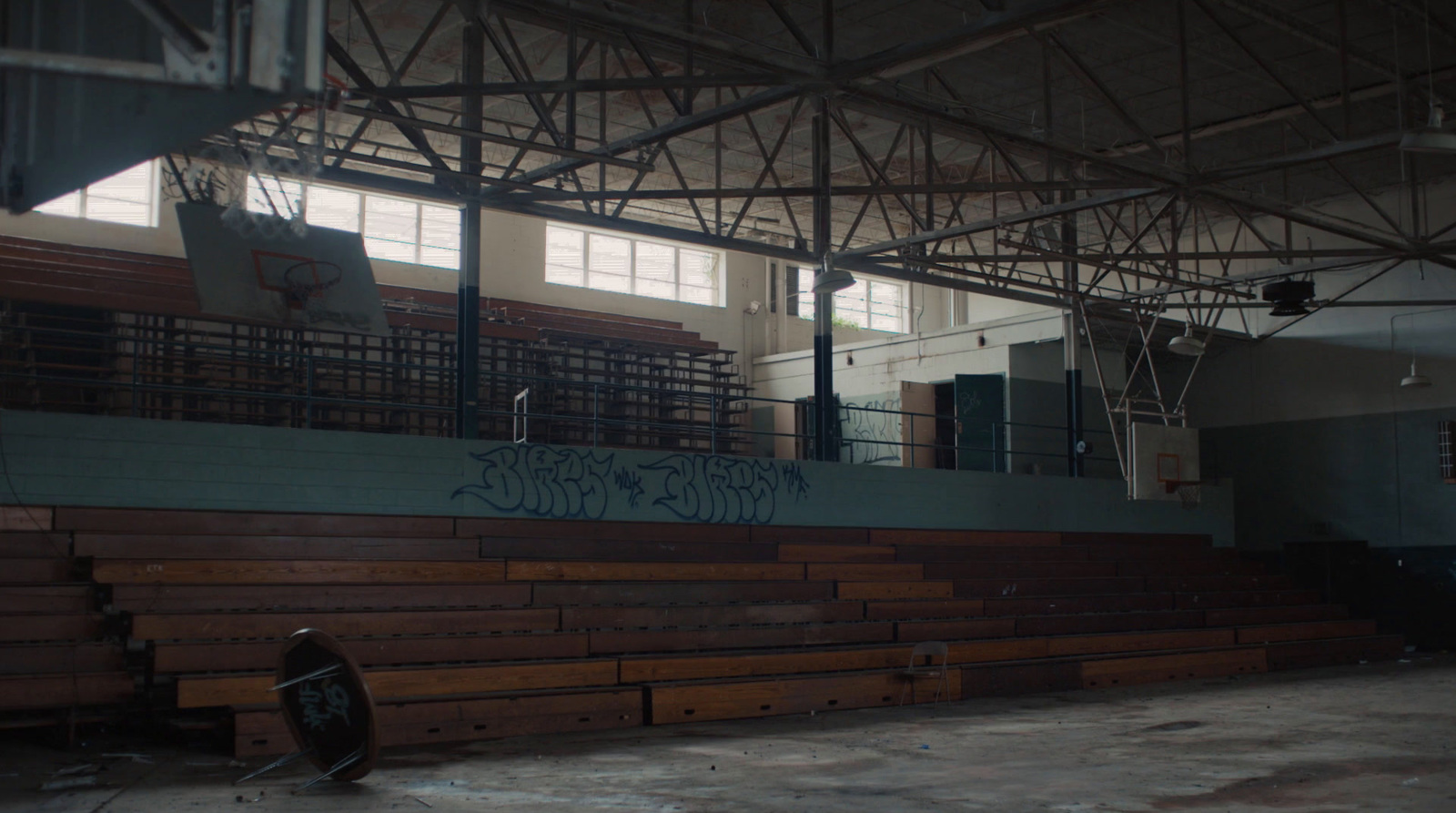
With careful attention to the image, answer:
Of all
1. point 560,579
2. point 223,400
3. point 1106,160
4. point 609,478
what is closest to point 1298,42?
point 1106,160

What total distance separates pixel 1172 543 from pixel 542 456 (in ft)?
37.0

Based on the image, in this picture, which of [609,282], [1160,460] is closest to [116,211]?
[609,282]

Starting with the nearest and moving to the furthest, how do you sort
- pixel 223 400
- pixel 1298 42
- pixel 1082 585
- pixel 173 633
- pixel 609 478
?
pixel 173 633 < pixel 609 478 < pixel 1298 42 < pixel 1082 585 < pixel 223 400

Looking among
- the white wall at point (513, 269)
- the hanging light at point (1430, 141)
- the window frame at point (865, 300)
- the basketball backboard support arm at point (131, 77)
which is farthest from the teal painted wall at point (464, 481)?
the window frame at point (865, 300)

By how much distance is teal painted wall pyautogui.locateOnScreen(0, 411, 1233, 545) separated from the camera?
10.3m

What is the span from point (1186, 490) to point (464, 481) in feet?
36.1

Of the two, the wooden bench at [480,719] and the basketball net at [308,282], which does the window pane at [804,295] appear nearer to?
the basketball net at [308,282]

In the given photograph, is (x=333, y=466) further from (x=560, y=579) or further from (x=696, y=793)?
(x=696, y=793)

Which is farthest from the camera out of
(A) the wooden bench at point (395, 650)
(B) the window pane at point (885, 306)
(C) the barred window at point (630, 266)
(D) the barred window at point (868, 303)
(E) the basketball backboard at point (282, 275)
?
(B) the window pane at point (885, 306)

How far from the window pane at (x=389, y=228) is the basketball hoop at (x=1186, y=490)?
43.3 ft

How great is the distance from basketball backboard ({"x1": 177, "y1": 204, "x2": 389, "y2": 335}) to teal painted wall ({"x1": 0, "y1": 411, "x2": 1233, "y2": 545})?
1.11 meters

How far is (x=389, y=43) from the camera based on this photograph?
15.0 metres

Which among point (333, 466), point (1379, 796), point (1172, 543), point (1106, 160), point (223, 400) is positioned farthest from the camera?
point (1172, 543)

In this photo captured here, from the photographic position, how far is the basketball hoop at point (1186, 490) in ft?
57.6
